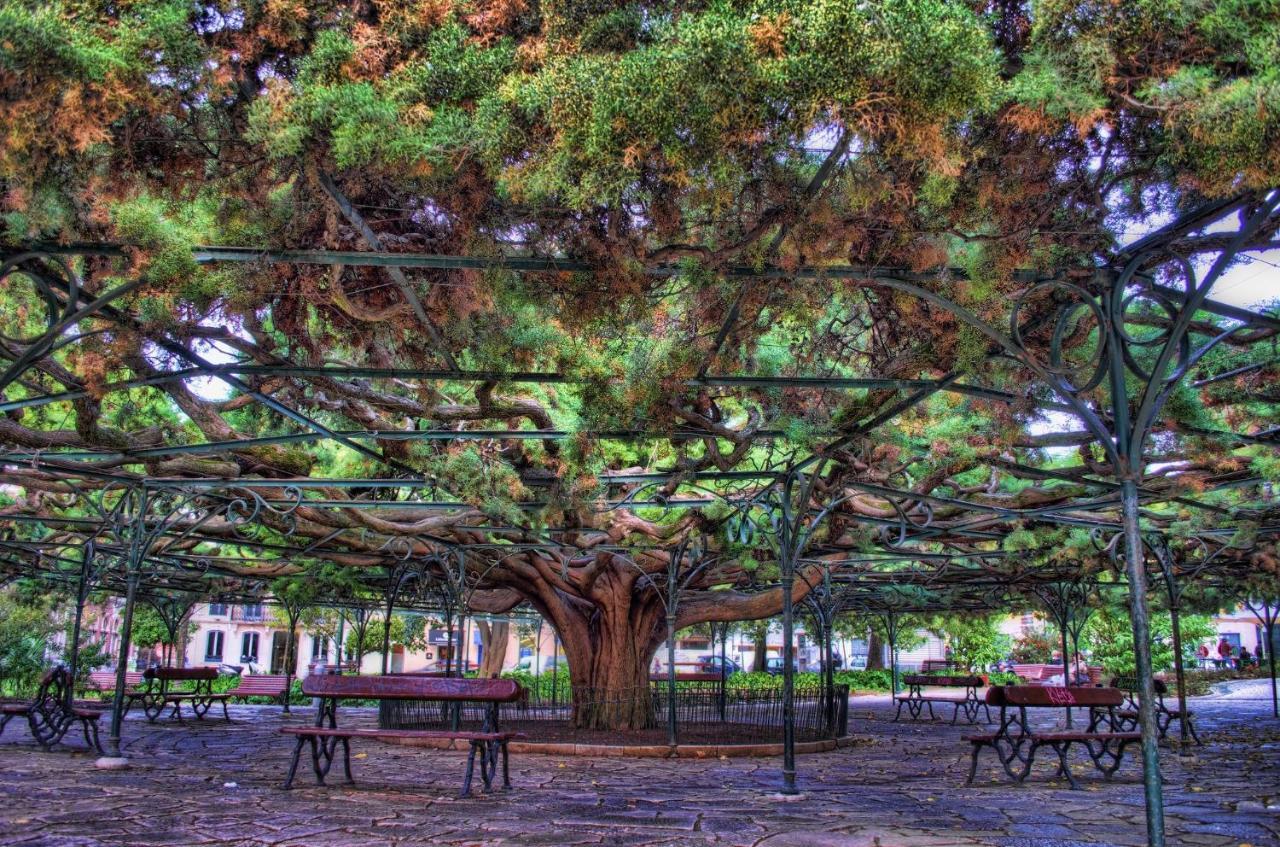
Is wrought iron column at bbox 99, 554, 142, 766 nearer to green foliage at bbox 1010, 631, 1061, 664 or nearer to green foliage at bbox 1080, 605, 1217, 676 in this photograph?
green foliage at bbox 1080, 605, 1217, 676

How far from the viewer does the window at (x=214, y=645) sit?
4806cm

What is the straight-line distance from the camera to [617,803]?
6973 millimetres

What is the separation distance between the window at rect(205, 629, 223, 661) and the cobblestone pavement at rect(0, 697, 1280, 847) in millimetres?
40518

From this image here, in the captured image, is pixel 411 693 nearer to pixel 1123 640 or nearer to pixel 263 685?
pixel 263 685

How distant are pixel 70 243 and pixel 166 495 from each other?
23.1 feet

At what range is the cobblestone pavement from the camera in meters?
5.51

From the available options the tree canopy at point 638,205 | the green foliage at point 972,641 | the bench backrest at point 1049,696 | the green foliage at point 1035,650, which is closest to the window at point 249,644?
the green foliage at point 972,641

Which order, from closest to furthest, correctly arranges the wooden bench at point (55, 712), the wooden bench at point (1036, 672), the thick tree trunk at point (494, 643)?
the wooden bench at point (55, 712) < the wooden bench at point (1036, 672) < the thick tree trunk at point (494, 643)

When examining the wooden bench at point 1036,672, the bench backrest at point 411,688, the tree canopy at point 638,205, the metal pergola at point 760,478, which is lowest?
the wooden bench at point 1036,672

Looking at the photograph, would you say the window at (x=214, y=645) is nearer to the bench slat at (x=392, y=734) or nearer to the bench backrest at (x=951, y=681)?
the bench backrest at (x=951, y=681)

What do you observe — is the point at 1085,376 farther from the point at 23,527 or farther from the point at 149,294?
the point at 23,527

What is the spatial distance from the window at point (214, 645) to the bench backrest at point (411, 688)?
A: 148ft

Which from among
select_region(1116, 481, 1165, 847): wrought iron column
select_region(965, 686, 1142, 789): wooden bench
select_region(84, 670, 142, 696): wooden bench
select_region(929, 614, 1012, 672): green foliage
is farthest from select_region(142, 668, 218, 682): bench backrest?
select_region(929, 614, 1012, 672): green foliage

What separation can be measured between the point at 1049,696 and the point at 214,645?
4756 centimetres
